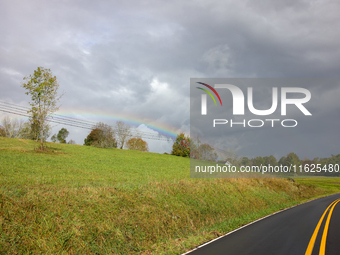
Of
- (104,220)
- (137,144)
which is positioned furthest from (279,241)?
(137,144)

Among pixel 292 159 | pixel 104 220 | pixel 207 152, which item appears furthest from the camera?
pixel 292 159

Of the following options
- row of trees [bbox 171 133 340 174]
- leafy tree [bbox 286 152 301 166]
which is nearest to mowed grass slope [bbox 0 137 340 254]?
row of trees [bbox 171 133 340 174]

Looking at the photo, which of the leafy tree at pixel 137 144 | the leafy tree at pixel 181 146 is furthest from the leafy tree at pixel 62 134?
the leafy tree at pixel 181 146

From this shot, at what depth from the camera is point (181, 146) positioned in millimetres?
97125

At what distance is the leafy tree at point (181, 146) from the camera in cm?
9367

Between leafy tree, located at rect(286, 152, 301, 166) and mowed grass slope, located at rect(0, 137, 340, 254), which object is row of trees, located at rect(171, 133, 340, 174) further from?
mowed grass slope, located at rect(0, 137, 340, 254)

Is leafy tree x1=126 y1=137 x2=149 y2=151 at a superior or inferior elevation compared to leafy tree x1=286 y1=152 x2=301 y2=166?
superior

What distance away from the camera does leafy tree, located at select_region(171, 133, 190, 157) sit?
9367 cm

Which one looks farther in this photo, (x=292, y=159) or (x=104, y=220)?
(x=292, y=159)

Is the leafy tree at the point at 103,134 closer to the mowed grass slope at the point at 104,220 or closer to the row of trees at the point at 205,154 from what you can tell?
the row of trees at the point at 205,154

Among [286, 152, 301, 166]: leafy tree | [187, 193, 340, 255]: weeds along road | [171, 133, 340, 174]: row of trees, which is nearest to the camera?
[187, 193, 340, 255]: weeds along road

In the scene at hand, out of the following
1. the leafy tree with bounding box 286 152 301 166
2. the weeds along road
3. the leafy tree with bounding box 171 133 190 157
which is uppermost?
the leafy tree with bounding box 171 133 190 157

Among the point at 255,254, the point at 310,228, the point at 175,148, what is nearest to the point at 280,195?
the point at 310,228

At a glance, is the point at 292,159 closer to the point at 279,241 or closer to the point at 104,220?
the point at 279,241
